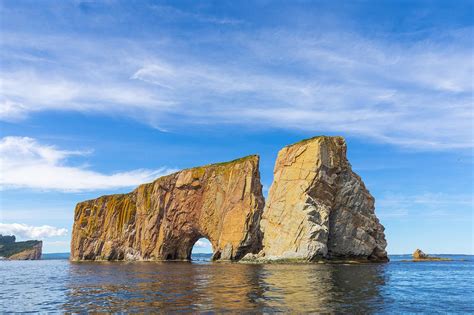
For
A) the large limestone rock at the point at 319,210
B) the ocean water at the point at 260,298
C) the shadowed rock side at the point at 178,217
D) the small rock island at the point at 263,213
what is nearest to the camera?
the ocean water at the point at 260,298

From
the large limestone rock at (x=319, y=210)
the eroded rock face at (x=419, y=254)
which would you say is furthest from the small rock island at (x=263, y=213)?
the eroded rock face at (x=419, y=254)

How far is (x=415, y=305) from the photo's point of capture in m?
29.1

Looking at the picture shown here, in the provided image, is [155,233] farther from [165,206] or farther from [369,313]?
[369,313]

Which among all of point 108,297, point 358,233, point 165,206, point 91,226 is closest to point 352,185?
point 358,233

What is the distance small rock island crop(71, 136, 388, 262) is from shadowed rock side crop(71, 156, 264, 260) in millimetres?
248

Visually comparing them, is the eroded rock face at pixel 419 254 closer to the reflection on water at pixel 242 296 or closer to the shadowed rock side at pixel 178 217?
the shadowed rock side at pixel 178 217

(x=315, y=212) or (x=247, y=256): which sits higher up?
(x=315, y=212)

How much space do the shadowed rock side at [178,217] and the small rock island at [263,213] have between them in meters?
0.25

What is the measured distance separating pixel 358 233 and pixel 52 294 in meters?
59.9

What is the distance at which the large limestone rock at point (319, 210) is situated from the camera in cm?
7712

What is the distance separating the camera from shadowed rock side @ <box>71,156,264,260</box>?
9356cm

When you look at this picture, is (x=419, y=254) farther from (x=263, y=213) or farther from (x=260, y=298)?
(x=260, y=298)

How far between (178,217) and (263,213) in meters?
31.6

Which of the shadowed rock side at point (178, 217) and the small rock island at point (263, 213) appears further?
the shadowed rock side at point (178, 217)
